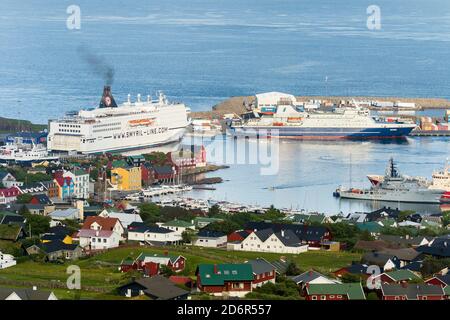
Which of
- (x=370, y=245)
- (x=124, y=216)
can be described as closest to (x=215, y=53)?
(x=124, y=216)

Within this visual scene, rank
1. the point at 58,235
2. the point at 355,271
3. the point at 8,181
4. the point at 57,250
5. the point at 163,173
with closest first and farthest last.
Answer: the point at 355,271 → the point at 57,250 → the point at 58,235 → the point at 8,181 → the point at 163,173

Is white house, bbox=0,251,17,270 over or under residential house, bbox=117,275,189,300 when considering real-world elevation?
under

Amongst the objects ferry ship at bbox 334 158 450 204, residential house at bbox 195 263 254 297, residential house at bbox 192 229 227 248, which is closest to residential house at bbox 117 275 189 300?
residential house at bbox 195 263 254 297

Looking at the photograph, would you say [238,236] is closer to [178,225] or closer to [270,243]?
[270,243]

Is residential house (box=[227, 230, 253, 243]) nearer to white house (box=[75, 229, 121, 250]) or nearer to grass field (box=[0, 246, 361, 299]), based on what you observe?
grass field (box=[0, 246, 361, 299])

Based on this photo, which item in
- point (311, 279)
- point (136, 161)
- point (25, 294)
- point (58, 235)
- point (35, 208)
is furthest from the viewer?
point (136, 161)

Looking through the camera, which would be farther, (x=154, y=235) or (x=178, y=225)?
(x=178, y=225)

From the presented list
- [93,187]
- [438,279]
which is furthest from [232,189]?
[438,279]
